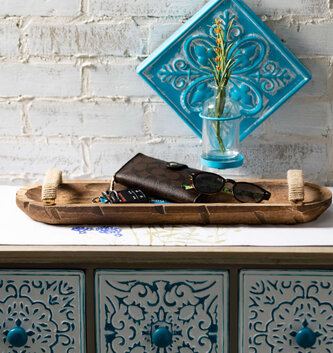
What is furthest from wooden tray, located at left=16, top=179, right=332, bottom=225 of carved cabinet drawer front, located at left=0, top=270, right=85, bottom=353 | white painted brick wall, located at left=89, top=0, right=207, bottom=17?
white painted brick wall, located at left=89, top=0, right=207, bottom=17

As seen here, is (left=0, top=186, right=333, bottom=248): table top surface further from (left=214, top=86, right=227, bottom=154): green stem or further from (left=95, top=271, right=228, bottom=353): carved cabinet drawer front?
(left=214, top=86, right=227, bottom=154): green stem

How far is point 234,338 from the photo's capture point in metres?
1.26

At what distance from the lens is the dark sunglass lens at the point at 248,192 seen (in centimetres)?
140

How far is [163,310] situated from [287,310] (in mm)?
252

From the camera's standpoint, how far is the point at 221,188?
4.56 feet

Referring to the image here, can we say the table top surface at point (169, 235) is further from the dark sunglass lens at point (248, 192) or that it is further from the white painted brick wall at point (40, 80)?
the white painted brick wall at point (40, 80)

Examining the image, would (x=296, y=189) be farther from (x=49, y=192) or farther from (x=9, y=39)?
(x=9, y=39)

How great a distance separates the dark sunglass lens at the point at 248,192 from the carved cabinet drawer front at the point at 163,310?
0.77 ft

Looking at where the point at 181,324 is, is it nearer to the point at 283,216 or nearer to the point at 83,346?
the point at 83,346

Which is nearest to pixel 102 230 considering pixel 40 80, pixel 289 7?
pixel 40 80

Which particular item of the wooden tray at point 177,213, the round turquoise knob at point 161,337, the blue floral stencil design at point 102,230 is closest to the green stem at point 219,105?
the wooden tray at point 177,213

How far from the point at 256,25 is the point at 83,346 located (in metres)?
0.88

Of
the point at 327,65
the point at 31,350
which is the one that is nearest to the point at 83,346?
the point at 31,350

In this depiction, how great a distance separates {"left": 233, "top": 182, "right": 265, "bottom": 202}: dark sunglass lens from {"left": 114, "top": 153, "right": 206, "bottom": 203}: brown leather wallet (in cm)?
8
